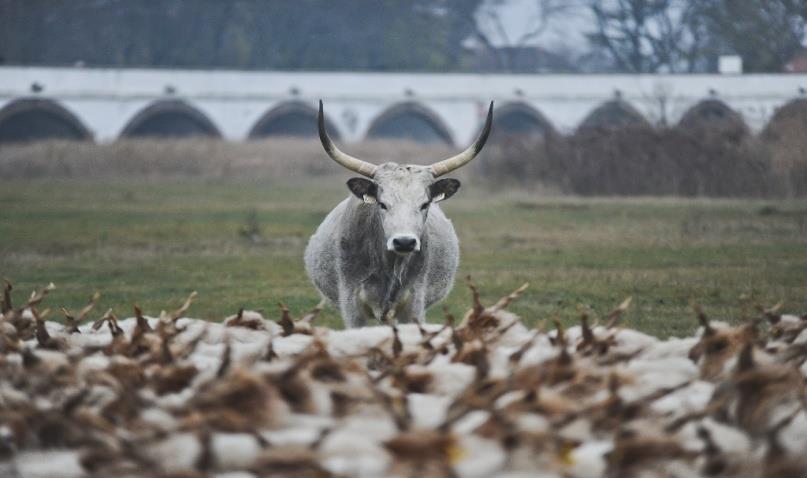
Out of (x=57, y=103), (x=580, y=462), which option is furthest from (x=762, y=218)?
(x=57, y=103)

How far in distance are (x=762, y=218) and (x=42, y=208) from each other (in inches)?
641

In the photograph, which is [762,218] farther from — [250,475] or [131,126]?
[131,126]

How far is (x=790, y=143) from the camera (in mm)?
23844

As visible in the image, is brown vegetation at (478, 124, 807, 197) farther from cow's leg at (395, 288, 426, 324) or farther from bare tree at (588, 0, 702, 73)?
cow's leg at (395, 288, 426, 324)

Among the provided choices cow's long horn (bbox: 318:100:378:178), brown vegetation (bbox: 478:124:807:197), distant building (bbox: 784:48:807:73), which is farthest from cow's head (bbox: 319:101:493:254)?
brown vegetation (bbox: 478:124:807:197)

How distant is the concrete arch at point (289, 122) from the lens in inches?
2724

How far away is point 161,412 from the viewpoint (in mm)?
4793

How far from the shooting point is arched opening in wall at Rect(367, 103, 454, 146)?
7062 centimetres

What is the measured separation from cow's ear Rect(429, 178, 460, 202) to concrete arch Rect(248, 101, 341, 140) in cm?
5626

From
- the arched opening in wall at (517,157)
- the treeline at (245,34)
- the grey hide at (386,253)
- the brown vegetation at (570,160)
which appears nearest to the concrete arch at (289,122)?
the treeline at (245,34)

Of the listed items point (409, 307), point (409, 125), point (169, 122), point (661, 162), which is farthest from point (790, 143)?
point (409, 125)

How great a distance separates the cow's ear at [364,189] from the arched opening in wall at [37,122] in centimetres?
5734

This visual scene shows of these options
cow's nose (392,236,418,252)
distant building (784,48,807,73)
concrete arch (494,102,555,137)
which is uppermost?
concrete arch (494,102,555,137)

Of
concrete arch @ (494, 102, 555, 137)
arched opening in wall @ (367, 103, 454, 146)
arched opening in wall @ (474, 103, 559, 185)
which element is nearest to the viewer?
arched opening in wall @ (474, 103, 559, 185)
